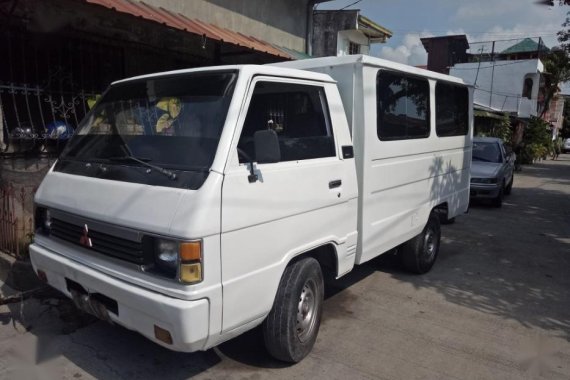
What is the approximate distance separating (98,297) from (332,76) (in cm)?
256

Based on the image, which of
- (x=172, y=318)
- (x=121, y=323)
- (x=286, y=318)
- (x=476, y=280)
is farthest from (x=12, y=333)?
(x=476, y=280)

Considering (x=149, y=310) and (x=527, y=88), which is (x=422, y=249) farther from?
(x=527, y=88)

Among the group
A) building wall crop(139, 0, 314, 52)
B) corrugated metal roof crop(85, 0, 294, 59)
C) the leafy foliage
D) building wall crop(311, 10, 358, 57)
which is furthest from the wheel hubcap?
the leafy foliage

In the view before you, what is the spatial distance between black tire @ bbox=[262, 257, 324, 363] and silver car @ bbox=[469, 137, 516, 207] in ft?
26.1

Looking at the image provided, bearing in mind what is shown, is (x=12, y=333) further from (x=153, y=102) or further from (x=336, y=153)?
(x=336, y=153)

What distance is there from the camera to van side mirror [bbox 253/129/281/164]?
2854 millimetres

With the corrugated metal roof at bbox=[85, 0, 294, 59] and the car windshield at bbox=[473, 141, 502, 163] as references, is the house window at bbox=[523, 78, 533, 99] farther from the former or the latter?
the corrugated metal roof at bbox=[85, 0, 294, 59]

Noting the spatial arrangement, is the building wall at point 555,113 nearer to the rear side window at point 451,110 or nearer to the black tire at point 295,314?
the rear side window at point 451,110

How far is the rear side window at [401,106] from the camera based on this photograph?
13.7 feet

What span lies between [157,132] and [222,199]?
85cm

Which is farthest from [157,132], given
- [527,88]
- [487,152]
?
[527,88]

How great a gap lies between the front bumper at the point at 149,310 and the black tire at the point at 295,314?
681mm

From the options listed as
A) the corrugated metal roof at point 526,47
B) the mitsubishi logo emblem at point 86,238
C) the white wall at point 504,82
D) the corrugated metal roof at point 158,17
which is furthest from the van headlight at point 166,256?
the corrugated metal roof at point 526,47

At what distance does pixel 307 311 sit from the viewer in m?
3.52
